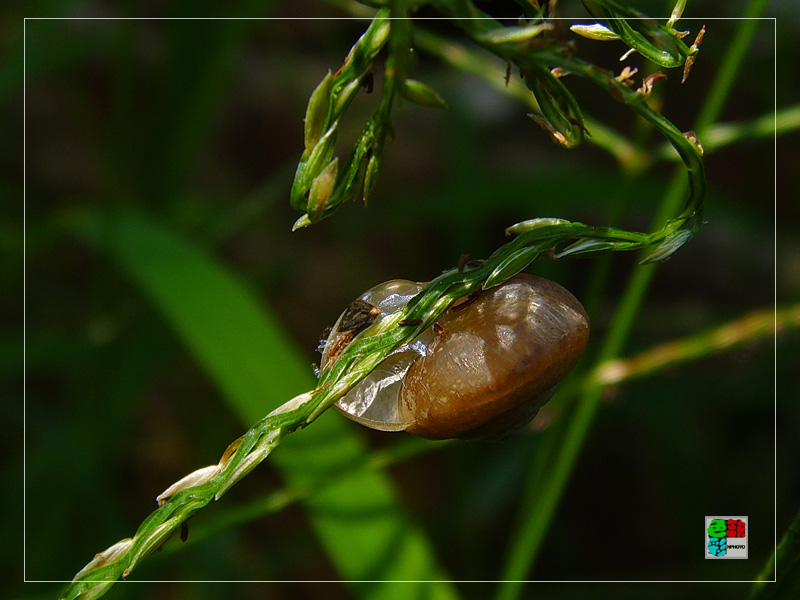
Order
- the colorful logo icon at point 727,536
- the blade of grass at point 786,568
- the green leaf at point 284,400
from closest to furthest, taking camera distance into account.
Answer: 1. the blade of grass at point 786,568
2. the green leaf at point 284,400
3. the colorful logo icon at point 727,536

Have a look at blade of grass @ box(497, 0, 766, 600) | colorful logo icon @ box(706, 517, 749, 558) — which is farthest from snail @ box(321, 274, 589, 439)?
colorful logo icon @ box(706, 517, 749, 558)

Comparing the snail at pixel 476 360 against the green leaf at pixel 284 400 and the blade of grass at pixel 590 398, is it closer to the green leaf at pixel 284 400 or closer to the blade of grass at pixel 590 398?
the green leaf at pixel 284 400

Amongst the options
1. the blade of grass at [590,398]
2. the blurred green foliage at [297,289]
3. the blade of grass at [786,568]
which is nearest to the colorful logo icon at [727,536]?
the blurred green foliage at [297,289]

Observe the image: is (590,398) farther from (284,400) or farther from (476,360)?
(476,360)

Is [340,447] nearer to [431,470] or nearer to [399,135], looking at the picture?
[431,470]

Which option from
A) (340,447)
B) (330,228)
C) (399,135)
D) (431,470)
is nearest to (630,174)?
(340,447)

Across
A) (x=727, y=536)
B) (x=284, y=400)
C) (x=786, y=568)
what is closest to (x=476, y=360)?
(x=786, y=568)

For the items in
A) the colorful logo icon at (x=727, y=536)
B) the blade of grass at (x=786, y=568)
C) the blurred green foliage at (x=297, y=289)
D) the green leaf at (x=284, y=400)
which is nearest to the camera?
the blade of grass at (x=786, y=568)
